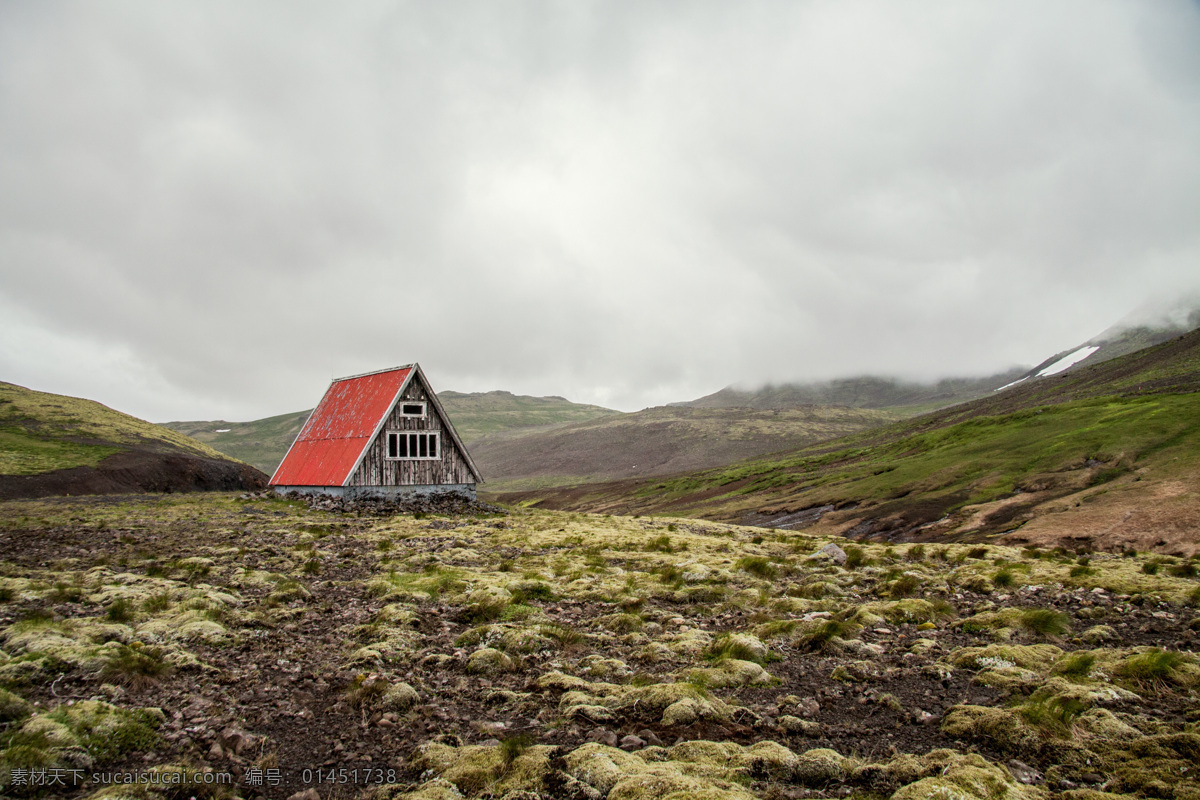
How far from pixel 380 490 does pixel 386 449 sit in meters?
2.96

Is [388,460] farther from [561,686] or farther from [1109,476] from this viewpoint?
[1109,476]

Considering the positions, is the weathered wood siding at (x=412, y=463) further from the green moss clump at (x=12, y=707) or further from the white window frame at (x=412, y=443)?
the green moss clump at (x=12, y=707)

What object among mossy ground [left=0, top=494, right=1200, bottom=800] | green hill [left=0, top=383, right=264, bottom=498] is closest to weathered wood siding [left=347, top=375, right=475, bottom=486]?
mossy ground [left=0, top=494, right=1200, bottom=800]

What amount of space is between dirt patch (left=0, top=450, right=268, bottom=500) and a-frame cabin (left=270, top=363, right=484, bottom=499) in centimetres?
2000

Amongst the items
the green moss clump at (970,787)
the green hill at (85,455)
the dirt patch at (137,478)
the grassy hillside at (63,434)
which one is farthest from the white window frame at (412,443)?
the green moss clump at (970,787)

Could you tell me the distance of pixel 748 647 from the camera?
500 inches

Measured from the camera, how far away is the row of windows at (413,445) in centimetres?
4366

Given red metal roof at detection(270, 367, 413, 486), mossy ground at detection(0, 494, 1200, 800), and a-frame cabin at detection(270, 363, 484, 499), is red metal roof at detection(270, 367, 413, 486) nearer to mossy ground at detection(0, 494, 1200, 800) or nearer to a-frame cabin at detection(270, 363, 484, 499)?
a-frame cabin at detection(270, 363, 484, 499)

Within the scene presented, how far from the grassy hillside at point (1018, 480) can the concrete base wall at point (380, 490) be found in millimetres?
37816

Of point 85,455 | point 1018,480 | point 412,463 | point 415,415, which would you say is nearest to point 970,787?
point 412,463

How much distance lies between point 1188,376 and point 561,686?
447 feet

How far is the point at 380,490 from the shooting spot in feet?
140

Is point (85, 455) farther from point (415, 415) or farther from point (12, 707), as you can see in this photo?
point (12, 707)

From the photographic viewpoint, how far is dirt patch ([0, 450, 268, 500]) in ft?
167
